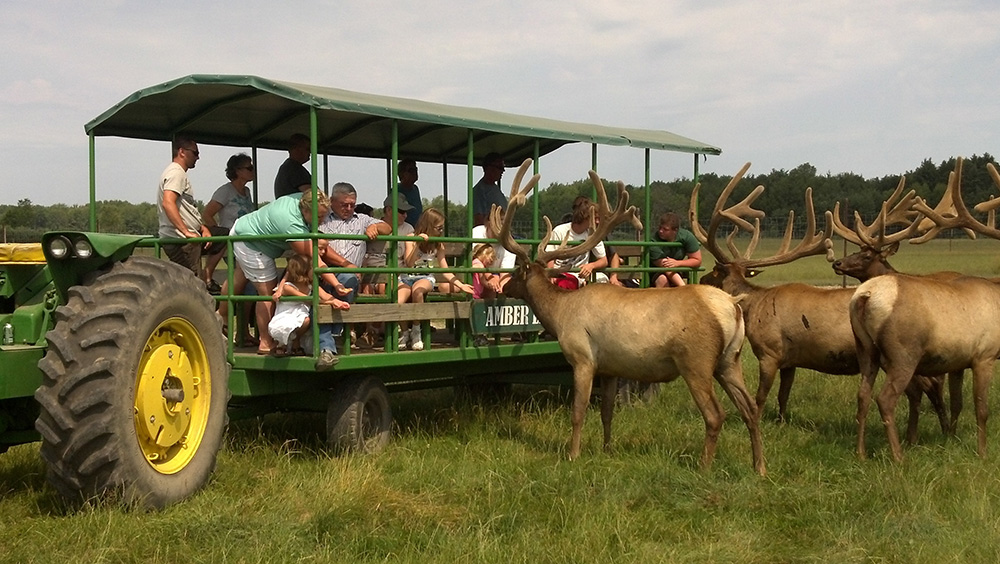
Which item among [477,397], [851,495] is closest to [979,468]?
[851,495]

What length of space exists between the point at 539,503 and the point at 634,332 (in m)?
1.89

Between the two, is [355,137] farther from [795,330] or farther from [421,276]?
[795,330]

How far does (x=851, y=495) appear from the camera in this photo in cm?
698

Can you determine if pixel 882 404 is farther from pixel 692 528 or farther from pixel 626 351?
pixel 692 528

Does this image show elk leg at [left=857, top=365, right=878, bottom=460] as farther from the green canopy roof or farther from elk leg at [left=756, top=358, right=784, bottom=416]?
the green canopy roof

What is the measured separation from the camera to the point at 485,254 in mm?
9664

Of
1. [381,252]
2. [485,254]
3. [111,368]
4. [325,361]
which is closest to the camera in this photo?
[111,368]

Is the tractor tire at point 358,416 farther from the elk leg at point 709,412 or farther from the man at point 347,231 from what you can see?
the elk leg at point 709,412

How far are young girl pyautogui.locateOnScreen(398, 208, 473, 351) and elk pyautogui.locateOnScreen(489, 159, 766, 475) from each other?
0.57 meters

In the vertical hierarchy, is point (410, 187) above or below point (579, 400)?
above

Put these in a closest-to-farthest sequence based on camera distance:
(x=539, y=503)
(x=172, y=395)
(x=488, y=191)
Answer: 1. (x=172, y=395)
2. (x=539, y=503)
3. (x=488, y=191)

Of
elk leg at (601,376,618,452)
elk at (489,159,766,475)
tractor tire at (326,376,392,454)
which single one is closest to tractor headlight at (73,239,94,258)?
tractor tire at (326,376,392,454)

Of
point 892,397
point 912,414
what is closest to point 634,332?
point 892,397

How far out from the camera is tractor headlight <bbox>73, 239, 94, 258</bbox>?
18.9 feet
